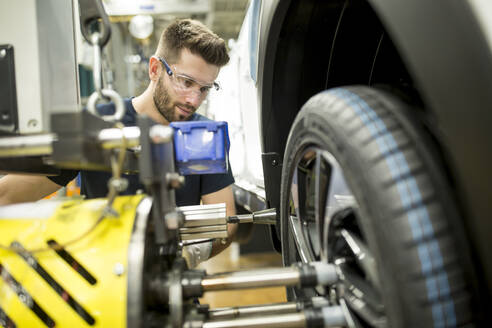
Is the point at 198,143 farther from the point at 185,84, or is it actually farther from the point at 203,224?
the point at 185,84

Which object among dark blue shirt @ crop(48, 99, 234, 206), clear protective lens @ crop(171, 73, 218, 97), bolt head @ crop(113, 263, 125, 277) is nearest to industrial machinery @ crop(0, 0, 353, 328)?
bolt head @ crop(113, 263, 125, 277)

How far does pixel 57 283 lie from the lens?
56 centimetres

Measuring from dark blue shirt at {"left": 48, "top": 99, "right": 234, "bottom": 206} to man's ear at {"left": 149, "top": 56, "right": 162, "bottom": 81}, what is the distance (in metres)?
0.18

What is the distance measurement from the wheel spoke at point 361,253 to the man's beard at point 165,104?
1065mm

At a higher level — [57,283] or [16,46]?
[16,46]

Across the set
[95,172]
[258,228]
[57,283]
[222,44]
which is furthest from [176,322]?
[258,228]

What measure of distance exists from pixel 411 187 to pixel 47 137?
1.99 feet

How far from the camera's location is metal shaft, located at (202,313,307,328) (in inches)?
21.4

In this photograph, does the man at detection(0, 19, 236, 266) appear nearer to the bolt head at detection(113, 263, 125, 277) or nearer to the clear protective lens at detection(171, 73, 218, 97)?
the clear protective lens at detection(171, 73, 218, 97)

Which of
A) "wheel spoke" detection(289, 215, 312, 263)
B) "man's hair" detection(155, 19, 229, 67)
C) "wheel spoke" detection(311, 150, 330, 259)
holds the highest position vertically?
"man's hair" detection(155, 19, 229, 67)

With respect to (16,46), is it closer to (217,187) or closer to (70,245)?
(70,245)

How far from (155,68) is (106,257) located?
1.27 metres

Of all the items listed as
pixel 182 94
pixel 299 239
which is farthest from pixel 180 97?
pixel 299 239

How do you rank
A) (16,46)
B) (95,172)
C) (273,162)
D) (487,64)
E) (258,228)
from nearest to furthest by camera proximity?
(487,64), (16,46), (273,162), (95,172), (258,228)
